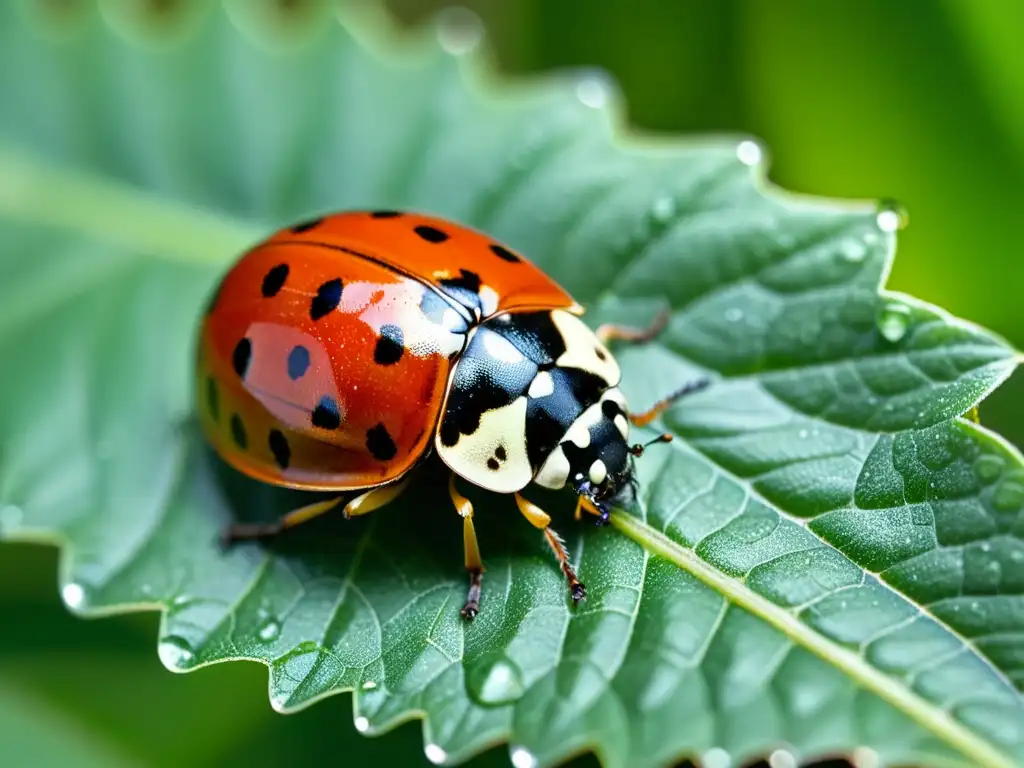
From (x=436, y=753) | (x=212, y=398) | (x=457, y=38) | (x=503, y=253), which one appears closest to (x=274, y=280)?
(x=212, y=398)

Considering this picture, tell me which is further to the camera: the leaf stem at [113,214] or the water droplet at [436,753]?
the leaf stem at [113,214]

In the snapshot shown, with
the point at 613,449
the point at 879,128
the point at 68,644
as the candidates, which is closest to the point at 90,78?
the point at 68,644

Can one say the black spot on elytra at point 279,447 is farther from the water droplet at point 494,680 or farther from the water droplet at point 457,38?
the water droplet at point 457,38

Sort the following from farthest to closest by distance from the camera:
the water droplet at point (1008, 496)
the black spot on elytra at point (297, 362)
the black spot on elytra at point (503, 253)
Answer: the black spot on elytra at point (503, 253)
the black spot on elytra at point (297, 362)
the water droplet at point (1008, 496)

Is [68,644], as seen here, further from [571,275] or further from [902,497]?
[902,497]

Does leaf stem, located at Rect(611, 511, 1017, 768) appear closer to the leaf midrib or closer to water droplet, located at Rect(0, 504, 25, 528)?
water droplet, located at Rect(0, 504, 25, 528)

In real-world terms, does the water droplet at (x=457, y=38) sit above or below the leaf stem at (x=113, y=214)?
above

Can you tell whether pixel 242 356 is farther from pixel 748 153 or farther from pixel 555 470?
pixel 748 153

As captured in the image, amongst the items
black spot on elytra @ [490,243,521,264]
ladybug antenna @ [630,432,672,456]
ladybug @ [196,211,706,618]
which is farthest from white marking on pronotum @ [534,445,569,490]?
black spot on elytra @ [490,243,521,264]

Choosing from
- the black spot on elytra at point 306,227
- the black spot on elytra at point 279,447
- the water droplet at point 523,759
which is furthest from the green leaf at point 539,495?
the black spot on elytra at point 306,227
